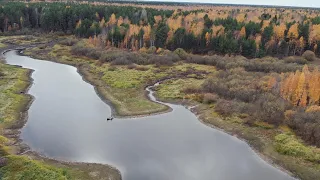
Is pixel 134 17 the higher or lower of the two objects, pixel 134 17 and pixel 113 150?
the higher

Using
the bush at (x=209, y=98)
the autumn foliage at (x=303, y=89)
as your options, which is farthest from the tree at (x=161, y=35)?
the autumn foliage at (x=303, y=89)

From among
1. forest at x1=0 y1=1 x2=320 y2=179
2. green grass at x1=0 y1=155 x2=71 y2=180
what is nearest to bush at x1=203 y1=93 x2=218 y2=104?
forest at x1=0 y1=1 x2=320 y2=179

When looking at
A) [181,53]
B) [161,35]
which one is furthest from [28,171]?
[161,35]

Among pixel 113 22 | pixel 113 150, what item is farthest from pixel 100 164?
pixel 113 22

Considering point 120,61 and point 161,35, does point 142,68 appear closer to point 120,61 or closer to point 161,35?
point 120,61

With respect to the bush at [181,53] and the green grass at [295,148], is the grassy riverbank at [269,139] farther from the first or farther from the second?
the bush at [181,53]

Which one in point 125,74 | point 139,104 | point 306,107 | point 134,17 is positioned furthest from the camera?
point 134,17

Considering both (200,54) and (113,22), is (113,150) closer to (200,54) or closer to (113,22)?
(200,54)
